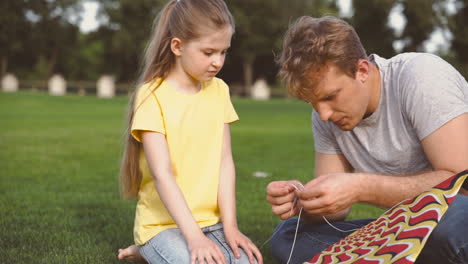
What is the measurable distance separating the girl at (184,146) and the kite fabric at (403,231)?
530mm

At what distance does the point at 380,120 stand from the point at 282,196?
2.15 feet

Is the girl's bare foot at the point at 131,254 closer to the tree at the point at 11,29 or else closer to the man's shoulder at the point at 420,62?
the man's shoulder at the point at 420,62

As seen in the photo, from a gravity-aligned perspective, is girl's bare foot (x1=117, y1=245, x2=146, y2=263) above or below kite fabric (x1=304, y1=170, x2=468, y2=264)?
below

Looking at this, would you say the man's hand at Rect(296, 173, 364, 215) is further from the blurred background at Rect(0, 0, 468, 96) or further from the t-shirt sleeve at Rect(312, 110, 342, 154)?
the blurred background at Rect(0, 0, 468, 96)

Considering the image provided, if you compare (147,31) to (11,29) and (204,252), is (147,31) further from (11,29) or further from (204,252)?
(204,252)

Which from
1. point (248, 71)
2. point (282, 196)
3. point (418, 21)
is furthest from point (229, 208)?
point (248, 71)

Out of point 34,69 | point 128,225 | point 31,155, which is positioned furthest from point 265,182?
point 34,69

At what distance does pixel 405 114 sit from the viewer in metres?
2.67

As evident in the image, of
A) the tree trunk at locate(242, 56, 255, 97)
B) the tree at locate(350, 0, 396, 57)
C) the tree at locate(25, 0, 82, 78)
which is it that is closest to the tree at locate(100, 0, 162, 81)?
the tree at locate(25, 0, 82, 78)

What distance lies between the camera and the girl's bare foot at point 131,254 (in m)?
2.99

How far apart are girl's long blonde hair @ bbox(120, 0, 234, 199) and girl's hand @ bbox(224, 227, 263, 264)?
604 millimetres

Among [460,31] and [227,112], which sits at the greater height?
[227,112]

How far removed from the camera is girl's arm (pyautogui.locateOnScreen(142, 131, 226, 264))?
2.51m

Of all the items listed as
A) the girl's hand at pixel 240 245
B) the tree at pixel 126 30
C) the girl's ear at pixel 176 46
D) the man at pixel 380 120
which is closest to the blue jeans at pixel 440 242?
the man at pixel 380 120
